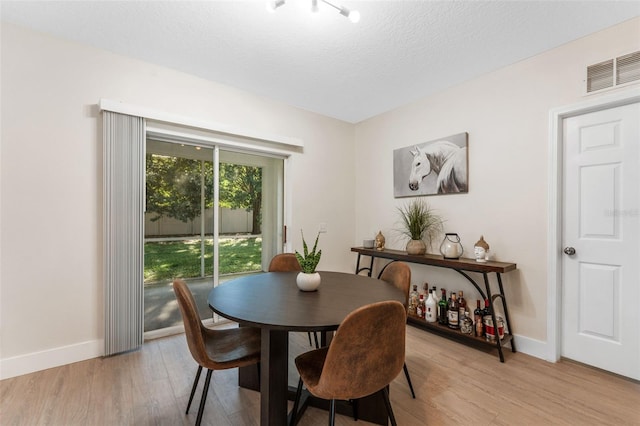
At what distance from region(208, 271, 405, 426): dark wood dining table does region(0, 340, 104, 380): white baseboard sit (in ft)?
5.06

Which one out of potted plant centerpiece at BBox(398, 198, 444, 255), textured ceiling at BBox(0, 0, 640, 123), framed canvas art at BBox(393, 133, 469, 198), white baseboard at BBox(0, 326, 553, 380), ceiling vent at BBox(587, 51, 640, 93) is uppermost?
textured ceiling at BBox(0, 0, 640, 123)

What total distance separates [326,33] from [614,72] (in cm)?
221

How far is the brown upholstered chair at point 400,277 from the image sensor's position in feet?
6.26

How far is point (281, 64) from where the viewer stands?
2639 millimetres

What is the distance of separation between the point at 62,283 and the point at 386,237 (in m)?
3.40

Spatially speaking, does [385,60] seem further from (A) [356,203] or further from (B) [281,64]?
(A) [356,203]

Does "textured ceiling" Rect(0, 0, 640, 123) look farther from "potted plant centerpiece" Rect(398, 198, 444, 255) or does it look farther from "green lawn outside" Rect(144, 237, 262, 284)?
"green lawn outside" Rect(144, 237, 262, 284)

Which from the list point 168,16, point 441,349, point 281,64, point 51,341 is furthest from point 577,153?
point 51,341

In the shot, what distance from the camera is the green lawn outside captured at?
295 centimetres

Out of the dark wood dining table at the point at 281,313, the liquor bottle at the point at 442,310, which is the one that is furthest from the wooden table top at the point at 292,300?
the liquor bottle at the point at 442,310

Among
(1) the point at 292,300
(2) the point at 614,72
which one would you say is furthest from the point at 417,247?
(2) the point at 614,72

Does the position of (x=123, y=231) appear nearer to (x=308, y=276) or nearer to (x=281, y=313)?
(x=308, y=276)

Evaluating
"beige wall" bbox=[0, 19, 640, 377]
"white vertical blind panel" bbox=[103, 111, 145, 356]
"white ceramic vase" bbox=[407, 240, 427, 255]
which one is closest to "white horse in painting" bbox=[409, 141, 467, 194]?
"beige wall" bbox=[0, 19, 640, 377]

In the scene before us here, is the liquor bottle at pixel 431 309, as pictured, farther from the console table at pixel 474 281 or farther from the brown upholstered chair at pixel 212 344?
the brown upholstered chair at pixel 212 344
